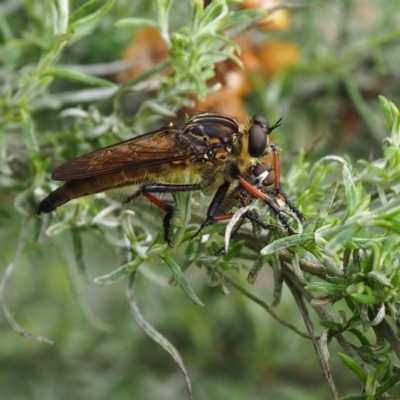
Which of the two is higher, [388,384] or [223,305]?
[388,384]

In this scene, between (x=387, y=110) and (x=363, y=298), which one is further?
(x=387, y=110)

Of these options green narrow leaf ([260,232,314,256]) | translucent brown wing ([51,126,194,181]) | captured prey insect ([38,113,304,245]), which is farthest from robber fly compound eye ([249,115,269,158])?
green narrow leaf ([260,232,314,256])

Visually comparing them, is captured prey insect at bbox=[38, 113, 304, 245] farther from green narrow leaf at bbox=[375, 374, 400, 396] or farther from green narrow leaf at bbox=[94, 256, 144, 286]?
green narrow leaf at bbox=[375, 374, 400, 396]

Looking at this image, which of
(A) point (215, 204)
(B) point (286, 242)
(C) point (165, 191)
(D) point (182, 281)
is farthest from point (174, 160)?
(B) point (286, 242)

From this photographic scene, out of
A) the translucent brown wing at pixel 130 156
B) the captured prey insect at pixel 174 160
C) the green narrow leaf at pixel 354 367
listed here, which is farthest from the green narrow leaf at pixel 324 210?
the translucent brown wing at pixel 130 156

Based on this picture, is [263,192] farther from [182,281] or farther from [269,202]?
[182,281]

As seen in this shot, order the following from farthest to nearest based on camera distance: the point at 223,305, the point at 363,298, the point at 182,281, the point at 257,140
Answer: the point at 223,305 < the point at 257,140 < the point at 182,281 < the point at 363,298
